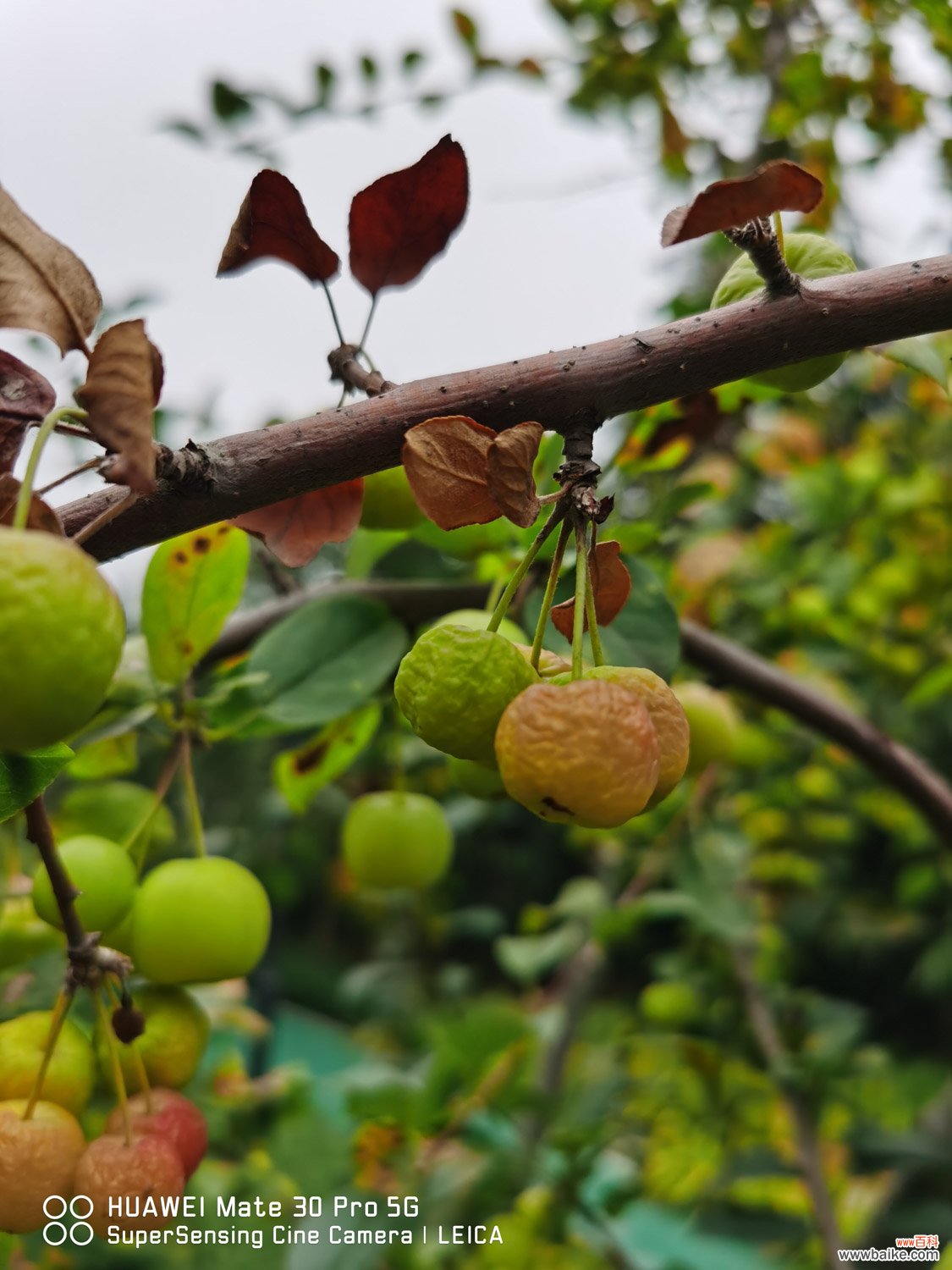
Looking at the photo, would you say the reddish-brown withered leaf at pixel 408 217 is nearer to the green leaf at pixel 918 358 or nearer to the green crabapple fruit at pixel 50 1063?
the green leaf at pixel 918 358

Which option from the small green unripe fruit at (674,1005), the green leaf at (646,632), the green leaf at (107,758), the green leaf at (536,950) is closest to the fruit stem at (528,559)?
the green leaf at (646,632)

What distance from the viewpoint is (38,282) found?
32cm

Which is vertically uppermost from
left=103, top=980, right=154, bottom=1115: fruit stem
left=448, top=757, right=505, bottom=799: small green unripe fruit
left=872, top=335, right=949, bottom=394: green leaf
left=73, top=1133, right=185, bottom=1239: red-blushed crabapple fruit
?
left=872, top=335, right=949, bottom=394: green leaf

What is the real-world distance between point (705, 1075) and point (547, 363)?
1235mm

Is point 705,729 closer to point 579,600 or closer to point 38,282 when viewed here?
point 579,600

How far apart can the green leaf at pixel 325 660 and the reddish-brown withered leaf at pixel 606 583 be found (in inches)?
6.9

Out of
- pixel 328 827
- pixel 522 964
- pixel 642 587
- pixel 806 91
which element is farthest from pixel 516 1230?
pixel 328 827

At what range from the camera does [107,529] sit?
1.08ft

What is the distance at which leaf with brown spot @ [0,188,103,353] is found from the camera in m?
0.31

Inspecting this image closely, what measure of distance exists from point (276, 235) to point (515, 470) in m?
0.16

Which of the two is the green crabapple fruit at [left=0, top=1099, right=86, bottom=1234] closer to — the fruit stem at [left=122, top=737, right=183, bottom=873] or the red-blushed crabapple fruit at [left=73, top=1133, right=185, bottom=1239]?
the red-blushed crabapple fruit at [left=73, top=1133, right=185, bottom=1239]

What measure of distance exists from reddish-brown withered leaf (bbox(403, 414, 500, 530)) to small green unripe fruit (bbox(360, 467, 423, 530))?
0.64ft

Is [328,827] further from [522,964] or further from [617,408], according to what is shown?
[617,408]

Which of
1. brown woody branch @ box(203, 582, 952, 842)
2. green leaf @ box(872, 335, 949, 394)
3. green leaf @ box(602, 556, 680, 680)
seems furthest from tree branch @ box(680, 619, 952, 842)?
green leaf @ box(872, 335, 949, 394)
